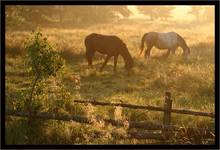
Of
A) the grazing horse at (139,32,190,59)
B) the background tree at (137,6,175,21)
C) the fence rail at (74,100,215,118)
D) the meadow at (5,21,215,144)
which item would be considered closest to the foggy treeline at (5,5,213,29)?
the background tree at (137,6,175,21)

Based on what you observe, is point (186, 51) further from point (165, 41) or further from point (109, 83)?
point (109, 83)

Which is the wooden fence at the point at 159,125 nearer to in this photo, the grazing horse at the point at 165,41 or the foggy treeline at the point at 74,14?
the grazing horse at the point at 165,41

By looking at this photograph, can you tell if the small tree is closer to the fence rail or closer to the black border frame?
the black border frame

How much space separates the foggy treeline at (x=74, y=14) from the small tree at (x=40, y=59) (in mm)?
358

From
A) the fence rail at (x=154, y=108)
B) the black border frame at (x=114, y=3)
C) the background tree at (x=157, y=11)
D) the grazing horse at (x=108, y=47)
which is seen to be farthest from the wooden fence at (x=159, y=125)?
the background tree at (x=157, y=11)

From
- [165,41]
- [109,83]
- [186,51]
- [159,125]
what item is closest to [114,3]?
[165,41]

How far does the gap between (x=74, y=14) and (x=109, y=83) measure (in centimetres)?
122

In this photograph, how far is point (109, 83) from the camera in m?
8.16

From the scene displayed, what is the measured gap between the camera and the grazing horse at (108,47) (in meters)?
8.15

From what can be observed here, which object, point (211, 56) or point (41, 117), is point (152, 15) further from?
point (41, 117)

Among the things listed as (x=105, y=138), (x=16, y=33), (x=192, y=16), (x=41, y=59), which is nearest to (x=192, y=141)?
(x=105, y=138)

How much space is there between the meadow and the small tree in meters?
0.13

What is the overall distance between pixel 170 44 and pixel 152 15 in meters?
0.59

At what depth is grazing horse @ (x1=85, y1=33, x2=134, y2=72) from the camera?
815cm
